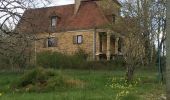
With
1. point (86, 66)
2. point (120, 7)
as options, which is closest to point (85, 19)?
point (86, 66)

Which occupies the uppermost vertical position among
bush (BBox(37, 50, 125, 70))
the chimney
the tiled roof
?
the chimney

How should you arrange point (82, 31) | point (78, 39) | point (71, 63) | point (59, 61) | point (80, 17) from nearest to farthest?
1. point (71, 63)
2. point (59, 61)
3. point (82, 31)
4. point (78, 39)
5. point (80, 17)

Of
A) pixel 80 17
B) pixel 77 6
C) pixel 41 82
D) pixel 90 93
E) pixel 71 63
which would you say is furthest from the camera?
pixel 77 6

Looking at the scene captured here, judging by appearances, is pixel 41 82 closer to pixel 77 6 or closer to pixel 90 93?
pixel 90 93

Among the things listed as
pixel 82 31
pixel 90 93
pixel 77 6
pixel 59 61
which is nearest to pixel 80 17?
pixel 77 6

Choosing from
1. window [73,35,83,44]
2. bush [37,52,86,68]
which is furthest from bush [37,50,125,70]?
window [73,35,83,44]

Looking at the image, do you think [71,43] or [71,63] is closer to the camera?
[71,63]

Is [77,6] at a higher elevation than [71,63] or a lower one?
higher

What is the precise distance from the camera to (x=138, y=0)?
3841 centimetres

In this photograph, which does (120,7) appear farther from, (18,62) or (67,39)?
(67,39)

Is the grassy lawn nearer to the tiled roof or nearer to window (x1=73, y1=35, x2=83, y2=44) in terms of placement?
the tiled roof

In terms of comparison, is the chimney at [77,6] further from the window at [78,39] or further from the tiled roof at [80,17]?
the window at [78,39]

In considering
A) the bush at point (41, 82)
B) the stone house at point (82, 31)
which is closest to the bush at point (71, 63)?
the stone house at point (82, 31)

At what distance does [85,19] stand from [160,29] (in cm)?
2715
